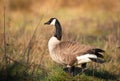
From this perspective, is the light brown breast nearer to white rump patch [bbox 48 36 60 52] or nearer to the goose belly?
the goose belly

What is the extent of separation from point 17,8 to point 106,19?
4509 mm

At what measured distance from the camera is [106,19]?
819 inches

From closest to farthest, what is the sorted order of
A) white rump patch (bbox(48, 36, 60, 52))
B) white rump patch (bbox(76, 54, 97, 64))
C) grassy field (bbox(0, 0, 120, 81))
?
white rump patch (bbox(76, 54, 97, 64)) → grassy field (bbox(0, 0, 120, 81)) → white rump patch (bbox(48, 36, 60, 52))

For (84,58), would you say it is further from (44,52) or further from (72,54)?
(44,52)

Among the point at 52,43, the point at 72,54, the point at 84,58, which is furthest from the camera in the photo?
the point at 52,43

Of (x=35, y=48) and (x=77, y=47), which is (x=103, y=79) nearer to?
(x=77, y=47)

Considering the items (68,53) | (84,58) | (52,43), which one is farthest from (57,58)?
(84,58)

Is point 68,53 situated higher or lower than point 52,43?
lower

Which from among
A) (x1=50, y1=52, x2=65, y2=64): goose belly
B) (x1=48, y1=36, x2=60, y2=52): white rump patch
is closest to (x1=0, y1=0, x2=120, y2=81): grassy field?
(x1=50, y1=52, x2=65, y2=64): goose belly

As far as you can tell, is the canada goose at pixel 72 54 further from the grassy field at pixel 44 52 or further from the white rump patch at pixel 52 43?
the grassy field at pixel 44 52

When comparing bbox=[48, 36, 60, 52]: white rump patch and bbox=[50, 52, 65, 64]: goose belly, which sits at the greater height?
bbox=[48, 36, 60, 52]: white rump patch

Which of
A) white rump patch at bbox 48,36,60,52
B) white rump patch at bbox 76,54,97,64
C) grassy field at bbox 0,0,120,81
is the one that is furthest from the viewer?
white rump patch at bbox 48,36,60,52

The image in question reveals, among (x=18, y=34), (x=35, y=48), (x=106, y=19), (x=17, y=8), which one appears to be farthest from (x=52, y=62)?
(x=17, y=8)

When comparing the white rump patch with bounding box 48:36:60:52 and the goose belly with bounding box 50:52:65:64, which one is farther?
the white rump patch with bounding box 48:36:60:52
